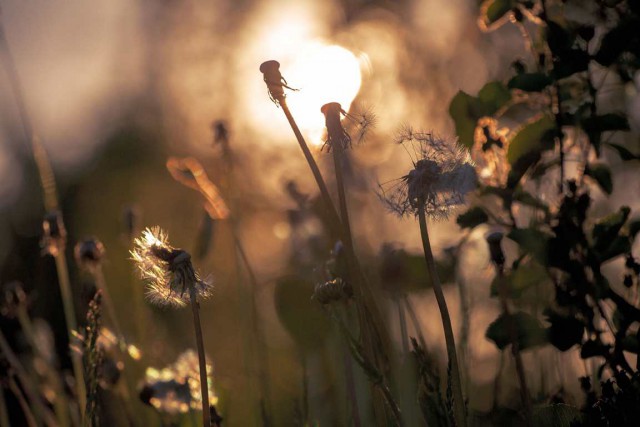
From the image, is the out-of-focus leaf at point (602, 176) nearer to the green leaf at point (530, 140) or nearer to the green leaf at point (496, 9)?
the green leaf at point (530, 140)

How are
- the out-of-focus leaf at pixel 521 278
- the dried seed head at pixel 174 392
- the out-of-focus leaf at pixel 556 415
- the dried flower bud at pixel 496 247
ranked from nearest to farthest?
the dried flower bud at pixel 496 247 < the out-of-focus leaf at pixel 556 415 < the out-of-focus leaf at pixel 521 278 < the dried seed head at pixel 174 392

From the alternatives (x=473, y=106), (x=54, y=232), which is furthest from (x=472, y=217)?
(x=54, y=232)

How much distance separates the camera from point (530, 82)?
4.94 ft

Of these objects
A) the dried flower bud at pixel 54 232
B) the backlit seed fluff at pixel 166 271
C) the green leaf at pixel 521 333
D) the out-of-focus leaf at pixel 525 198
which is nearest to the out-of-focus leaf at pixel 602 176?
the out-of-focus leaf at pixel 525 198

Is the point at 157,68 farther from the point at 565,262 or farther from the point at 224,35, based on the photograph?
the point at 565,262

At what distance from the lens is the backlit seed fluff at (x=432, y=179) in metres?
1.28

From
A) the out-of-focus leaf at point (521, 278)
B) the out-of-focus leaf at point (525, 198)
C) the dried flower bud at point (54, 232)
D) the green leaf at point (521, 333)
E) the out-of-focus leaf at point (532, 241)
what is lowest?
the green leaf at point (521, 333)

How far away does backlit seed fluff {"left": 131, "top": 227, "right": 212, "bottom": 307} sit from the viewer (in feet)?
4.04

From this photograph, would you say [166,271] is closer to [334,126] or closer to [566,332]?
[334,126]

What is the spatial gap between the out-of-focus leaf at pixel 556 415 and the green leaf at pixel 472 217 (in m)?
0.39

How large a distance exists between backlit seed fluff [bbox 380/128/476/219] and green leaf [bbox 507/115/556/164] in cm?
20

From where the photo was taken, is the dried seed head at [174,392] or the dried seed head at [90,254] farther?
the dried seed head at [90,254]

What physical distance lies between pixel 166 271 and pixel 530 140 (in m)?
0.76

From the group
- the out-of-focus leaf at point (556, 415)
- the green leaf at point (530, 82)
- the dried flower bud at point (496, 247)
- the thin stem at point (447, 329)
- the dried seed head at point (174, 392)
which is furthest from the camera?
the dried seed head at point (174, 392)
